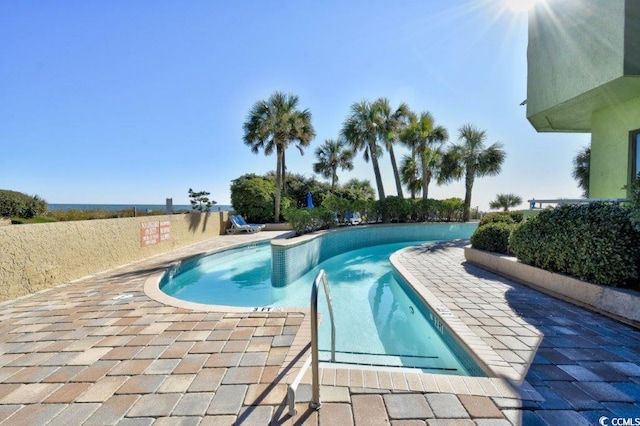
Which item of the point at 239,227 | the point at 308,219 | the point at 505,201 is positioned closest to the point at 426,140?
the point at 505,201

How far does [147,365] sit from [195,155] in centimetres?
1994

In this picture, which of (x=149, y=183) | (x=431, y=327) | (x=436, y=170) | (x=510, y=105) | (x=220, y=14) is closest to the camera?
(x=431, y=327)

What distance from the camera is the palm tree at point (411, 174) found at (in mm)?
18875

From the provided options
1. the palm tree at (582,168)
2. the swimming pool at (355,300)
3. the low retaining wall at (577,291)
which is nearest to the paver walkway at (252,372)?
the low retaining wall at (577,291)

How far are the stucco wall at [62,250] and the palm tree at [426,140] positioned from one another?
1519 cm

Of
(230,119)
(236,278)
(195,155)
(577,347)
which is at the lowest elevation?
(236,278)

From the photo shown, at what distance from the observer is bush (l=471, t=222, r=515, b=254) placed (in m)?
6.39

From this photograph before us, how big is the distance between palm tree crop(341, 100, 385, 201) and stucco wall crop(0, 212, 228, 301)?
37.2ft

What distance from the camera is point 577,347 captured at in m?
2.75

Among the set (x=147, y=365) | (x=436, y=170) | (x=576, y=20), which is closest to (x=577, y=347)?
(x=147, y=365)

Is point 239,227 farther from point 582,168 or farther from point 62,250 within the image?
point 582,168

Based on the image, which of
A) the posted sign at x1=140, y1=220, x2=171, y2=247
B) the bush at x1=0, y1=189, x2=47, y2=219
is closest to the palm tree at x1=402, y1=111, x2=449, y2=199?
the posted sign at x1=140, y1=220, x2=171, y2=247

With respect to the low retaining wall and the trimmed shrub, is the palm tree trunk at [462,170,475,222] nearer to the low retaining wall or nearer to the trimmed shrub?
the trimmed shrub

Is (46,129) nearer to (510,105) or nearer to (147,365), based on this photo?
(147,365)
